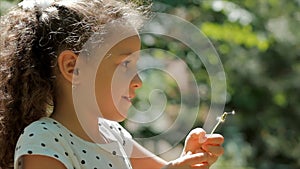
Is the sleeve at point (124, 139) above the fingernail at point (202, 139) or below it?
below

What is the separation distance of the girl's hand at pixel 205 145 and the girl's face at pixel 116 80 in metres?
0.15

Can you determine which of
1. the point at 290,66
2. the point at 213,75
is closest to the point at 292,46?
the point at 290,66

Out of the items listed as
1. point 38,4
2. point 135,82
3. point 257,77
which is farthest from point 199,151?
point 257,77

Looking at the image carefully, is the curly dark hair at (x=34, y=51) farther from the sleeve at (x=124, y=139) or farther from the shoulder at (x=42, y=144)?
the sleeve at (x=124, y=139)

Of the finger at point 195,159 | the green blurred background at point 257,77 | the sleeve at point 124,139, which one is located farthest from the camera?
the green blurred background at point 257,77

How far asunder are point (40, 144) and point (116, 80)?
0.65 ft

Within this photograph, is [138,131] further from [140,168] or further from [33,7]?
[33,7]

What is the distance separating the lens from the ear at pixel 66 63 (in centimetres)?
160

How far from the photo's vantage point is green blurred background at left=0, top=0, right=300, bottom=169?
3.29m

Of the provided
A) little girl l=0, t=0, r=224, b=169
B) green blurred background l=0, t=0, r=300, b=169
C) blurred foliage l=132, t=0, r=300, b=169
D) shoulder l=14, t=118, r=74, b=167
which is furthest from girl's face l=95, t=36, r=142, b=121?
blurred foliage l=132, t=0, r=300, b=169

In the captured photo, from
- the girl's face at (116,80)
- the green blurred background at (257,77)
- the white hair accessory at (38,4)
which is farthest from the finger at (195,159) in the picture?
the green blurred background at (257,77)

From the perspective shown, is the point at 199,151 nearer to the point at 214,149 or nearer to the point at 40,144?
the point at 214,149

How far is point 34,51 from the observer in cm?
160

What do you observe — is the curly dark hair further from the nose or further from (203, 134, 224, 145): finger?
(203, 134, 224, 145): finger
